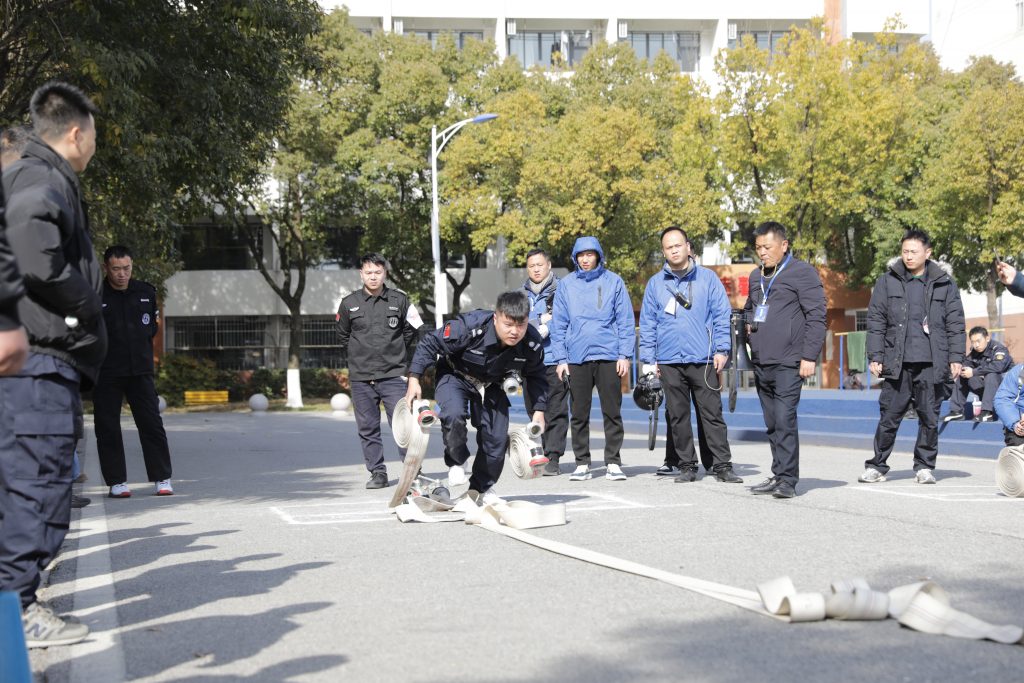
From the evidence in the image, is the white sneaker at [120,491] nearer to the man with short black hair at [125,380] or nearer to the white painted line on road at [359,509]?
the man with short black hair at [125,380]

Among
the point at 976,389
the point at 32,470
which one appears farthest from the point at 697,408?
the point at 976,389

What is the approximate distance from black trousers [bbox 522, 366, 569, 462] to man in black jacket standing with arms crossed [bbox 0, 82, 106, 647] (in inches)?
276

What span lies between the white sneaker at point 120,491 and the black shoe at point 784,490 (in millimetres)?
5383

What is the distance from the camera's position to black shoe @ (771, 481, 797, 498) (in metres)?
9.22

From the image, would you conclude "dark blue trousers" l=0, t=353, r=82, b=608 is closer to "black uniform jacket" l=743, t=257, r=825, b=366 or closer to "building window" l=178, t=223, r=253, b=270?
"black uniform jacket" l=743, t=257, r=825, b=366

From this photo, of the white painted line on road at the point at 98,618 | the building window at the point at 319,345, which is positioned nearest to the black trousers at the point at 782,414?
the white painted line on road at the point at 98,618

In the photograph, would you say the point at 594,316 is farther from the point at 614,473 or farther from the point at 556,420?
the point at 614,473

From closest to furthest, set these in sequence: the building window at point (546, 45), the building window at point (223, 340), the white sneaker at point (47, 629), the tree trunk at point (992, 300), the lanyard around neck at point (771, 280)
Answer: the white sneaker at point (47, 629) → the lanyard around neck at point (771, 280) → the tree trunk at point (992, 300) → the building window at point (223, 340) → the building window at point (546, 45)

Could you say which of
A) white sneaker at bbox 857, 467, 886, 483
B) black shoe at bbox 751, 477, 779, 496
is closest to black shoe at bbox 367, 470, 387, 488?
black shoe at bbox 751, 477, 779, 496

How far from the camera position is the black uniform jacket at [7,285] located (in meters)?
3.58

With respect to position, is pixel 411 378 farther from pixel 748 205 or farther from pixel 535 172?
pixel 748 205

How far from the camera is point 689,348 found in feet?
34.9

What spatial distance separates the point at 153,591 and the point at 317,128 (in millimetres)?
36601

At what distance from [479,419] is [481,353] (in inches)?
19.7
